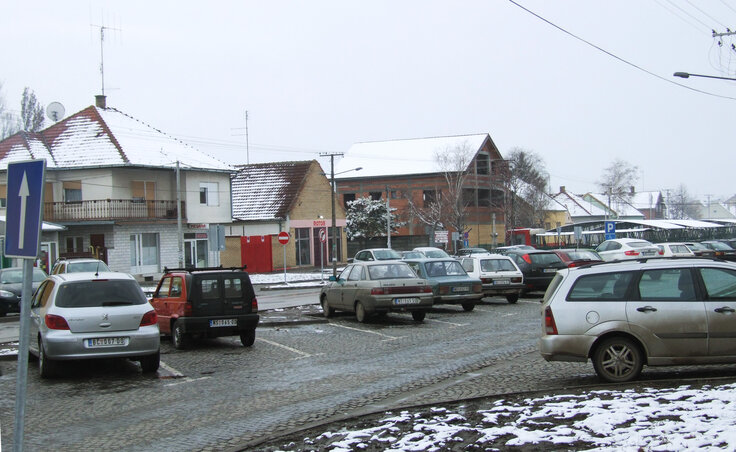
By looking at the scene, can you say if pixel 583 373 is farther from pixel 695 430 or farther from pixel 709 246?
pixel 709 246

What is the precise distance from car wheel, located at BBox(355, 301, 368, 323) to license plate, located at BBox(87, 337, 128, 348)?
8.15 meters

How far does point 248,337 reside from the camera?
15.9 meters

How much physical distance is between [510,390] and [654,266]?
248 cm

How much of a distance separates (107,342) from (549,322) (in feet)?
21.4

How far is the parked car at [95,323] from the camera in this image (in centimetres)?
1175

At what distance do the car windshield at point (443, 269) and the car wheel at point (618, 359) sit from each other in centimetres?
1211

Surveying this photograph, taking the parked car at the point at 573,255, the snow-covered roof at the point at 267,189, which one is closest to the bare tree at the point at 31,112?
the snow-covered roof at the point at 267,189

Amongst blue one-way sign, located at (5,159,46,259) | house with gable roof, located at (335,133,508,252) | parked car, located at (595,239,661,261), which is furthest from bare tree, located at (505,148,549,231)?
blue one-way sign, located at (5,159,46,259)

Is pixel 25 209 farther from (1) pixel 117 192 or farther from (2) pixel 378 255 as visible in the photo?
(1) pixel 117 192

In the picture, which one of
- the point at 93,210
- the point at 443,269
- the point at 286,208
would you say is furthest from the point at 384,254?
the point at 443,269

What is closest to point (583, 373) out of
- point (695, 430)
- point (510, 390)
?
point (510, 390)

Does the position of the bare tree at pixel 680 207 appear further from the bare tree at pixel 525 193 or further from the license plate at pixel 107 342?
the license plate at pixel 107 342

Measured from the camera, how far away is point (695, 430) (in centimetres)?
683

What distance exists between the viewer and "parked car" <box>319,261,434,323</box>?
62.2ft
